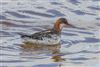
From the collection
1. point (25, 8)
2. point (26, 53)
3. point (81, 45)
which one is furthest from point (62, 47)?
point (25, 8)

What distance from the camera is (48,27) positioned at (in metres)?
16.0

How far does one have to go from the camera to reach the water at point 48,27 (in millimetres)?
11540

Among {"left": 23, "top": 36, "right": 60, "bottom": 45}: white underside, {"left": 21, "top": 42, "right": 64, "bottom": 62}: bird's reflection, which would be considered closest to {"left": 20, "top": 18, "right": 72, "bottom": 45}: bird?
{"left": 23, "top": 36, "right": 60, "bottom": 45}: white underside

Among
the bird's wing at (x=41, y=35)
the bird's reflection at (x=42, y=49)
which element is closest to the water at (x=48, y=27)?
the bird's reflection at (x=42, y=49)

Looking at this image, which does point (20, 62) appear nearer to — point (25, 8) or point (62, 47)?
point (62, 47)

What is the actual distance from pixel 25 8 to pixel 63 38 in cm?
387

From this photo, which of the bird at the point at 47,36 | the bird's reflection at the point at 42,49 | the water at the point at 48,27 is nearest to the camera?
the water at the point at 48,27

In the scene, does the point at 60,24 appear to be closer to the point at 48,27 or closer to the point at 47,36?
the point at 47,36

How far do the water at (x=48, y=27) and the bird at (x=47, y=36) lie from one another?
182mm

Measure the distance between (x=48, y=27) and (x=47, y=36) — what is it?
179cm

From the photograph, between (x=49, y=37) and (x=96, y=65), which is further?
(x=49, y=37)

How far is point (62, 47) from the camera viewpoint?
13.3 meters

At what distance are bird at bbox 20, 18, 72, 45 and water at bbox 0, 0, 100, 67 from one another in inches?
7.2

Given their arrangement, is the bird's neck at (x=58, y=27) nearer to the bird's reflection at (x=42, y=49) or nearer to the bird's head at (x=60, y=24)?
the bird's head at (x=60, y=24)
